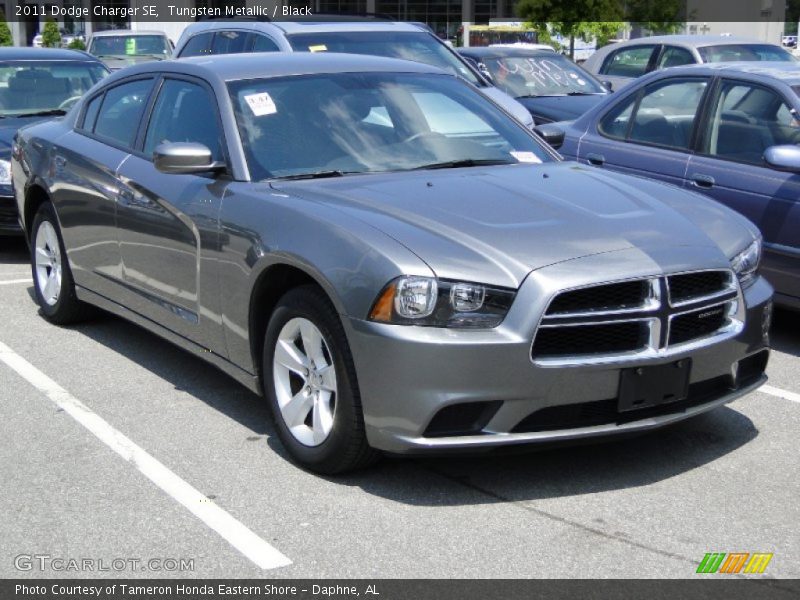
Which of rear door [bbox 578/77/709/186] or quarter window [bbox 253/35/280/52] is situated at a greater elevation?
quarter window [bbox 253/35/280/52]

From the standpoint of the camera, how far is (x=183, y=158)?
5.40 metres

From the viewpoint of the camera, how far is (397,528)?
14.4ft

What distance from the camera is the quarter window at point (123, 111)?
6.55 m

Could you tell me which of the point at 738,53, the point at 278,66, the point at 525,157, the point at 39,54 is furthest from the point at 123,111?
the point at 738,53

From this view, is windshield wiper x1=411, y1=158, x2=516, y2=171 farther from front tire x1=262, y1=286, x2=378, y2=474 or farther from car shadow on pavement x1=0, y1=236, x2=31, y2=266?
car shadow on pavement x1=0, y1=236, x2=31, y2=266

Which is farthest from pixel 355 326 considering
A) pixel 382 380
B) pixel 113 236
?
pixel 113 236

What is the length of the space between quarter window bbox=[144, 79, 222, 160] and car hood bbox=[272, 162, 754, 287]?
615 mm

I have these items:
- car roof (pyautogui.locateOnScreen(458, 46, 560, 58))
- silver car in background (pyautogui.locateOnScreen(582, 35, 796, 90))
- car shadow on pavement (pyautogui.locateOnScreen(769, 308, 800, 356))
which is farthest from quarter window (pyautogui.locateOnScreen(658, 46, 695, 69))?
car shadow on pavement (pyautogui.locateOnScreen(769, 308, 800, 356))

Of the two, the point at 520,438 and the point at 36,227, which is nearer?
the point at 520,438

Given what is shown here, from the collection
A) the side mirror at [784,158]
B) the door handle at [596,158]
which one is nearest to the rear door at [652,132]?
the door handle at [596,158]

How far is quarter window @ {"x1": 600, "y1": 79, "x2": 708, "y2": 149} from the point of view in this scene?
7.77m

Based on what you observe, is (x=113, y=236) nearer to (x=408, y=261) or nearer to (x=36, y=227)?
(x=36, y=227)

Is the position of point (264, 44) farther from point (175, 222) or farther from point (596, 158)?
point (175, 222)

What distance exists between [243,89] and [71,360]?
2.00 metres
